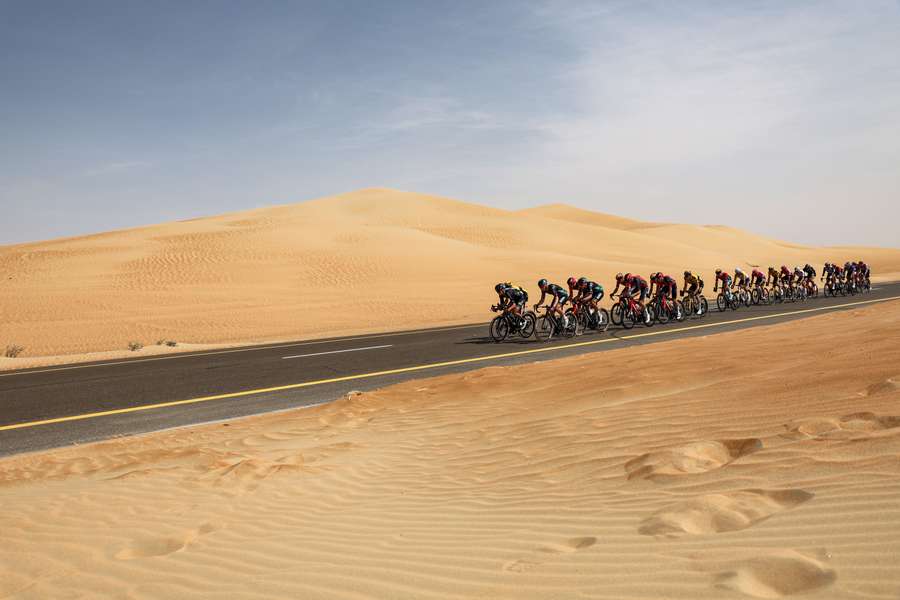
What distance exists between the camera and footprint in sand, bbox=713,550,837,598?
2.66m

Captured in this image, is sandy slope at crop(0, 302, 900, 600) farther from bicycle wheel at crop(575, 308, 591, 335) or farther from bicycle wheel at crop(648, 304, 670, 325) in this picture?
bicycle wheel at crop(648, 304, 670, 325)

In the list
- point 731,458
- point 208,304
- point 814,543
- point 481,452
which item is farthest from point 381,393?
point 208,304

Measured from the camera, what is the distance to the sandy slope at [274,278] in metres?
27.9

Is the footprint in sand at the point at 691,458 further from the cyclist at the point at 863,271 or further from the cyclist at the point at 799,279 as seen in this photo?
the cyclist at the point at 863,271

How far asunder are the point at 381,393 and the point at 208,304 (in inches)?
1050

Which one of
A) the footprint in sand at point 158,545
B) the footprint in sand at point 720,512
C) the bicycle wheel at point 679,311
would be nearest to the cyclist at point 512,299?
the bicycle wheel at point 679,311

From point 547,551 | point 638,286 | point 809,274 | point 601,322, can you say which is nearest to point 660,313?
point 638,286

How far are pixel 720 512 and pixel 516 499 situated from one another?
1509mm

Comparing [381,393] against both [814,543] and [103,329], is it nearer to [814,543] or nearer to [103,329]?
[814,543]

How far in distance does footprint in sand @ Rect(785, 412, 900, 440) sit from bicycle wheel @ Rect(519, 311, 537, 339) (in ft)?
42.6

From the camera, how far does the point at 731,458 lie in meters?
4.82

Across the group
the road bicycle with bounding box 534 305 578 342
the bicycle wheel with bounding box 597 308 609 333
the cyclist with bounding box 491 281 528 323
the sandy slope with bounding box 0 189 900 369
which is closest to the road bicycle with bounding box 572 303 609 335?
the bicycle wheel with bounding box 597 308 609 333

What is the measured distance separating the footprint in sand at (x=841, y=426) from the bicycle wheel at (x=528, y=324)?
42.6 feet

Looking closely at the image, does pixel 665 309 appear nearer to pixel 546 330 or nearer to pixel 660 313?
pixel 660 313
